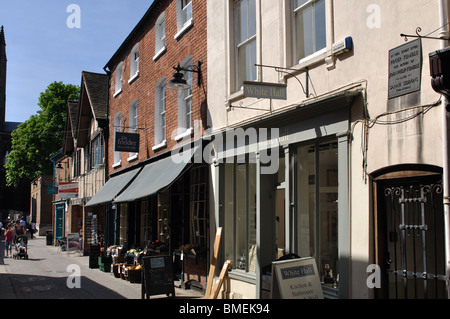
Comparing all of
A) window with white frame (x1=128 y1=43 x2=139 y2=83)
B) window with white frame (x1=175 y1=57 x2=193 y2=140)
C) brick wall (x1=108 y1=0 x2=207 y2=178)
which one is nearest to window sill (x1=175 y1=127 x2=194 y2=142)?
window with white frame (x1=175 y1=57 x2=193 y2=140)

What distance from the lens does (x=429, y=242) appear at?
6125 mm

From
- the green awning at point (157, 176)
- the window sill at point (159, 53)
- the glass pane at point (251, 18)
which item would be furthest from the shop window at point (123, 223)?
the glass pane at point (251, 18)

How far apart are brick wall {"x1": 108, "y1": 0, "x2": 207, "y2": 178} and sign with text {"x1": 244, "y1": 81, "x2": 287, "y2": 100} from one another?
13.1ft

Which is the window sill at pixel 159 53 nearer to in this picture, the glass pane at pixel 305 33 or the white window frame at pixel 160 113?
the white window frame at pixel 160 113

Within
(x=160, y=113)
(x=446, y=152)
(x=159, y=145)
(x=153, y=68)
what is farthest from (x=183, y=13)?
(x=446, y=152)

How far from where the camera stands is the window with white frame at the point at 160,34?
1545 centimetres

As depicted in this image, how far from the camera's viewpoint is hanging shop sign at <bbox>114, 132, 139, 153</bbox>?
16375mm

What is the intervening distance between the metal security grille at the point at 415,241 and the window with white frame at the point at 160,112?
9882mm

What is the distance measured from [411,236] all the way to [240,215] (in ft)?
16.1

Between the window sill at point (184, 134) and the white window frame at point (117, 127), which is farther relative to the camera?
the white window frame at point (117, 127)

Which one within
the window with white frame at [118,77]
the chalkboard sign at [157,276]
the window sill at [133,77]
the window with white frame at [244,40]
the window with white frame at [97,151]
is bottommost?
the chalkboard sign at [157,276]

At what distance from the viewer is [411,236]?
6234mm

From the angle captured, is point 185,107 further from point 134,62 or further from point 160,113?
point 134,62

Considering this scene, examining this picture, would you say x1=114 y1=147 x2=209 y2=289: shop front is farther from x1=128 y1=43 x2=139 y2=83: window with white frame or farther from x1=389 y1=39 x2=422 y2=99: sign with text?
x1=389 y1=39 x2=422 y2=99: sign with text
